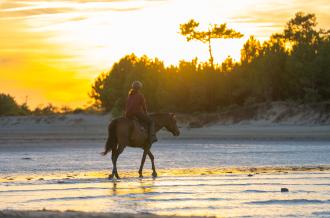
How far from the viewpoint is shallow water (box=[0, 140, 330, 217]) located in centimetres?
1443

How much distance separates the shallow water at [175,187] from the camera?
1443 centimetres

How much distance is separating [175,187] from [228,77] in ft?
186

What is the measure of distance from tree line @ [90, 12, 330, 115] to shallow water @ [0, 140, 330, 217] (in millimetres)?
35898

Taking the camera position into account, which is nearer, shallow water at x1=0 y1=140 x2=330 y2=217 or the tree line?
shallow water at x1=0 y1=140 x2=330 y2=217

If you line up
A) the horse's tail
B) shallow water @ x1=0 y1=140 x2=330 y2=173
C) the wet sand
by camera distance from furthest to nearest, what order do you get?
shallow water @ x1=0 y1=140 x2=330 y2=173 < the horse's tail < the wet sand

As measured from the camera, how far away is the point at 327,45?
65062 millimetres

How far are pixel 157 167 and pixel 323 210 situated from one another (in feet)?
37.7

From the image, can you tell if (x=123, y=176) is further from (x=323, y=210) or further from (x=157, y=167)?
(x=323, y=210)

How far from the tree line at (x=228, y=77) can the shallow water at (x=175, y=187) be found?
35.9m

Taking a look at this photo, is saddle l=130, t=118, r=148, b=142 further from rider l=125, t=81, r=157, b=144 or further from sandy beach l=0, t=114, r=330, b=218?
sandy beach l=0, t=114, r=330, b=218

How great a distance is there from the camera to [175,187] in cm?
1805

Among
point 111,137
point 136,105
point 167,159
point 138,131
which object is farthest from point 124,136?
point 167,159

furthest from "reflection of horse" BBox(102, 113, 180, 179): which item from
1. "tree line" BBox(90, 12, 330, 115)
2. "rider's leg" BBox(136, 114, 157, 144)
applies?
"tree line" BBox(90, 12, 330, 115)

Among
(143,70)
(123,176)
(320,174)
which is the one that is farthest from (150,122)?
(143,70)
